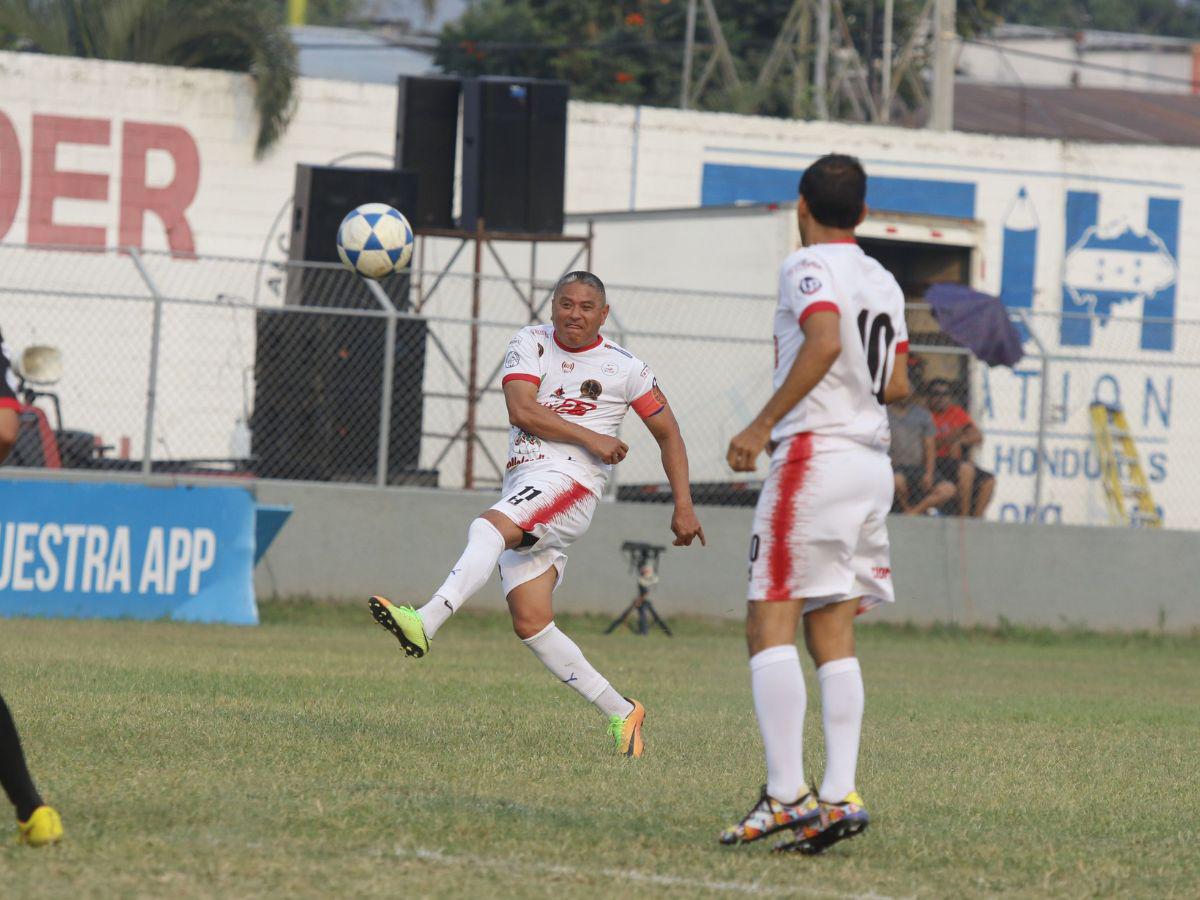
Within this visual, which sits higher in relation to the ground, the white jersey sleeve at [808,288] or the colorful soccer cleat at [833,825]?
the white jersey sleeve at [808,288]

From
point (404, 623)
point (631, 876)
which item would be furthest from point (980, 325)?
point (631, 876)

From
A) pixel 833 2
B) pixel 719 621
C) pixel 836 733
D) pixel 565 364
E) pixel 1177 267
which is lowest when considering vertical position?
pixel 719 621

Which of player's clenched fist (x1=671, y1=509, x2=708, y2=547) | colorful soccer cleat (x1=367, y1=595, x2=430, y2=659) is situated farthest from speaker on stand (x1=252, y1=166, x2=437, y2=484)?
player's clenched fist (x1=671, y1=509, x2=708, y2=547)

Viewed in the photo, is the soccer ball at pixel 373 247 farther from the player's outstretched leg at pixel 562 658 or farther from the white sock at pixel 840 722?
the white sock at pixel 840 722

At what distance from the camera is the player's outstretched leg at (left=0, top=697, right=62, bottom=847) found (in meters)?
5.17

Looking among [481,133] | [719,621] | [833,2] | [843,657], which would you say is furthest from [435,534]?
[833,2]

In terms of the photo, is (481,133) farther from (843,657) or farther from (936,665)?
(843,657)

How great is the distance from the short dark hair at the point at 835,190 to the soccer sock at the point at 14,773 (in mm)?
2837

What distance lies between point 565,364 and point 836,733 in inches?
118

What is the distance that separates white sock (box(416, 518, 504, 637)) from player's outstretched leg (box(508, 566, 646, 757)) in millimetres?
318

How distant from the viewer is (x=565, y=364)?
8312 mm

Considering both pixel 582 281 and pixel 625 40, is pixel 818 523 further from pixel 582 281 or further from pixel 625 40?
pixel 625 40

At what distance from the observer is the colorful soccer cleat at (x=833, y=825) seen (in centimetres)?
550

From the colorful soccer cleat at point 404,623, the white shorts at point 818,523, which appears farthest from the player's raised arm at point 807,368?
the colorful soccer cleat at point 404,623
